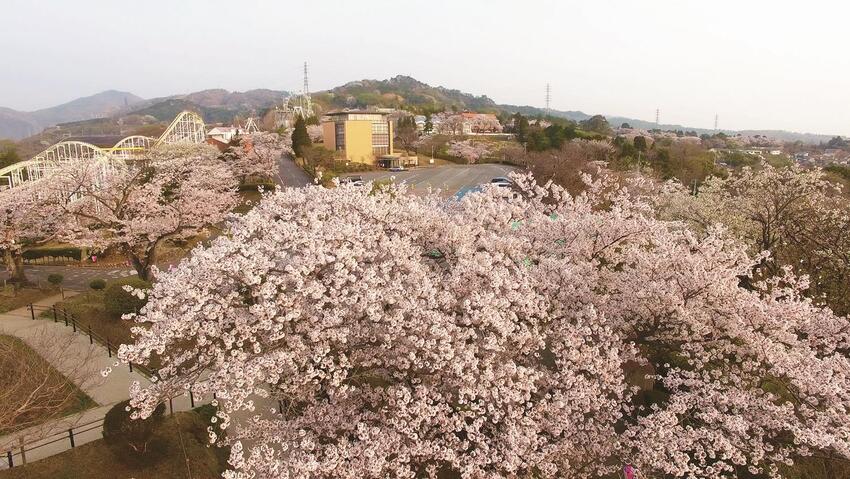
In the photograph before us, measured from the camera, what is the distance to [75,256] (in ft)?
97.4

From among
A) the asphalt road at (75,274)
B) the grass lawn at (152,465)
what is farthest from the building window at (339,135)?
the grass lawn at (152,465)

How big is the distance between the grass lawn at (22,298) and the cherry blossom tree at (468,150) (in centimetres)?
5636

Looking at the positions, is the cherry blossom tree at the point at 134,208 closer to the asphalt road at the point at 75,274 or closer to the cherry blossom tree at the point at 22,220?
the cherry blossom tree at the point at 22,220

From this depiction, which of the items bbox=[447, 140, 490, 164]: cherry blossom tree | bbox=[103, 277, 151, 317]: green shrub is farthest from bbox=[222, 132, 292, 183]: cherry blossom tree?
bbox=[447, 140, 490, 164]: cherry blossom tree

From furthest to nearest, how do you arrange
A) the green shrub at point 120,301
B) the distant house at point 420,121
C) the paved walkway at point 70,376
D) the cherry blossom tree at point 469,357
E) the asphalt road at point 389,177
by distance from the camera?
the distant house at point 420,121
the asphalt road at point 389,177
the green shrub at point 120,301
the paved walkway at point 70,376
the cherry blossom tree at point 469,357

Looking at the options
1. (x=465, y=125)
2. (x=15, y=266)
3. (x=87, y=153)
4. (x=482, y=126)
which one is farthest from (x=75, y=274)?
(x=482, y=126)

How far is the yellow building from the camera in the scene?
61.5 m

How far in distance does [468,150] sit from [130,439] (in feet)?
214

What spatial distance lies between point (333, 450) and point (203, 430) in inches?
230

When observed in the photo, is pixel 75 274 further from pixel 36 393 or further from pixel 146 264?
pixel 36 393

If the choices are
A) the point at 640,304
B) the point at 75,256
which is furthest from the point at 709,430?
the point at 75,256

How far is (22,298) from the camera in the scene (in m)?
21.2

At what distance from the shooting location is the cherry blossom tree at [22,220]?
71.2ft

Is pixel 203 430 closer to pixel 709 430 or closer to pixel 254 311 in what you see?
pixel 254 311
